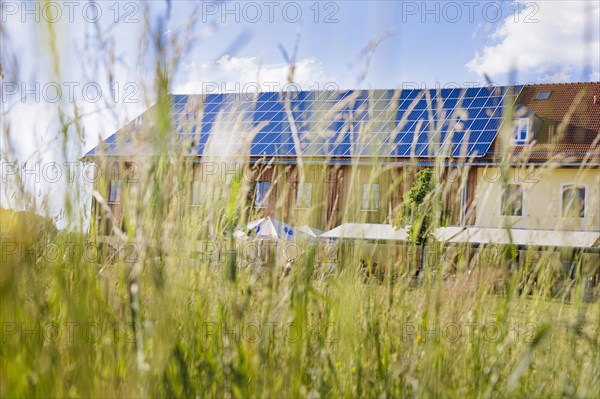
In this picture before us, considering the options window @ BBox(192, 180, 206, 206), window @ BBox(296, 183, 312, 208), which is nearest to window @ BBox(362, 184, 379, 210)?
window @ BBox(296, 183, 312, 208)

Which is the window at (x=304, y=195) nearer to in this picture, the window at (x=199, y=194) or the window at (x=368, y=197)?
the window at (x=368, y=197)

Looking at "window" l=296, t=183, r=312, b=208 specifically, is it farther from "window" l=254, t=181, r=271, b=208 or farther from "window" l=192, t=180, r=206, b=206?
"window" l=192, t=180, r=206, b=206

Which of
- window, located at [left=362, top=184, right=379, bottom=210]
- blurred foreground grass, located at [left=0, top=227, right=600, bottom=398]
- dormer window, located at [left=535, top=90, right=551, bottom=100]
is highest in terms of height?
dormer window, located at [left=535, top=90, right=551, bottom=100]

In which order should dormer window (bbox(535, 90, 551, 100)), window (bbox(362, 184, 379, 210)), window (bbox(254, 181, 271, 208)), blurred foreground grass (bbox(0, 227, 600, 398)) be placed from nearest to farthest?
1. blurred foreground grass (bbox(0, 227, 600, 398))
2. window (bbox(362, 184, 379, 210))
3. window (bbox(254, 181, 271, 208))
4. dormer window (bbox(535, 90, 551, 100))

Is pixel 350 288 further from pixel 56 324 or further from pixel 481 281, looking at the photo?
pixel 56 324

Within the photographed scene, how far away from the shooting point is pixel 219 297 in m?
1.56

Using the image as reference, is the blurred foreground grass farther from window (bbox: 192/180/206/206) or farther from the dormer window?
the dormer window

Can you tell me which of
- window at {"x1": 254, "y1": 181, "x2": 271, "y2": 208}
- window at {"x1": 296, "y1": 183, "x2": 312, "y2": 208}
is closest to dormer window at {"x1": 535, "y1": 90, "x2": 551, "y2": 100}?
window at {"x1": 254, "y1": 181, "x2": 271, "y2": 208}

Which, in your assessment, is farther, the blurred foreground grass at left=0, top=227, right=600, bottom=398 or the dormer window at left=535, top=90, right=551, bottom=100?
the dormer window at left=535, top=90, right=551, bottom=100

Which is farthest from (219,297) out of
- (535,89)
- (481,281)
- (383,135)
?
(535,89)

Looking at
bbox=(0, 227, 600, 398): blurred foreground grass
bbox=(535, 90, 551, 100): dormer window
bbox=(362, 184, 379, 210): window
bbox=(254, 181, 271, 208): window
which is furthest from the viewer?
bbox=(535, 90, 551, 100): dormer window

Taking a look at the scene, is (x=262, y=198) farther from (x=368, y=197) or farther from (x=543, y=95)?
(x=543, y=95)

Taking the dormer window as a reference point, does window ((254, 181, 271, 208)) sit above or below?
below

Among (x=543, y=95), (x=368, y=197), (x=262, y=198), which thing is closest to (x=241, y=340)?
(x=368, y=197)
